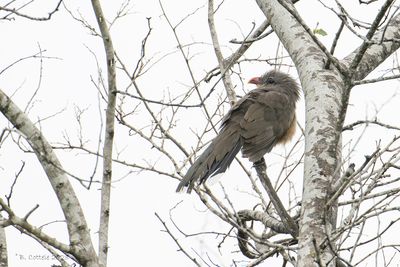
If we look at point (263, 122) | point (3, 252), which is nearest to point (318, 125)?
point (3, 252)

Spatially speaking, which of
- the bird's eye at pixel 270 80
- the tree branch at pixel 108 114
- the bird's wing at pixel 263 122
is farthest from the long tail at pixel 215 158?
the bird's eye at pixel 270 80

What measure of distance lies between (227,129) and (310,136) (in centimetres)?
221

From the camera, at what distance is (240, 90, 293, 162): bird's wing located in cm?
536

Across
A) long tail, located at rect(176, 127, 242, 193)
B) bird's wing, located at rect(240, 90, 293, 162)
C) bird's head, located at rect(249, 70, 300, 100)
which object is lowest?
long tail, located at rect(176, 127, 242, 193)

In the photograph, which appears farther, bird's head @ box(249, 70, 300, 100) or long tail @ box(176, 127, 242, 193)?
bird's head @ box(249, 70, 300, 100)

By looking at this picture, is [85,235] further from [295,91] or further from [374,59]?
[295,91]

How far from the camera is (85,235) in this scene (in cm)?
288

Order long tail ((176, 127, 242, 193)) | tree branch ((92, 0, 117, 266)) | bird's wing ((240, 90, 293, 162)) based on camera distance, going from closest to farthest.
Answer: tree branch ((92, 0, 117, 266)) < long tail ((176, 127, 242, 193)) < bird's wing ((240, 90, 293, 162))

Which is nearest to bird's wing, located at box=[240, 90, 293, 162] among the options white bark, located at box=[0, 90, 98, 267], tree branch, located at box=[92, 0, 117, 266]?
tree branch, located at box=[92, 0, 117, 266]

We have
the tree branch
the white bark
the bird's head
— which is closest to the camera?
the white bark

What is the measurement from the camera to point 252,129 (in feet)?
18.3

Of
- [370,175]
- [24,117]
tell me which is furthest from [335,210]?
[24,117]

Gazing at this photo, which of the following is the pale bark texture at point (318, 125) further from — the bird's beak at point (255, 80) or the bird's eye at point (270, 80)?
the bird's beak at point (255, 80)

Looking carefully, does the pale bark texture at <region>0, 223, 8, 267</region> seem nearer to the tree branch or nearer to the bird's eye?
the tree branch
